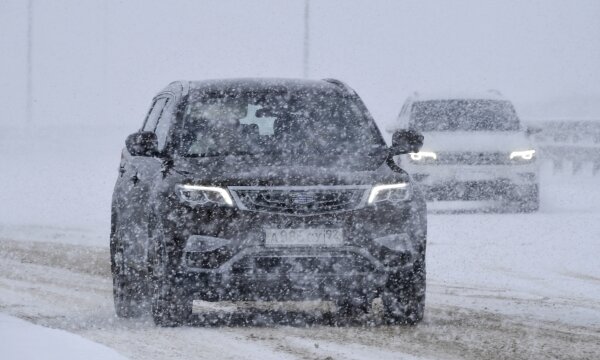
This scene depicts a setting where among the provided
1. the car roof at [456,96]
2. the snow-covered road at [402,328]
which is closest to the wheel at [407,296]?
the snow-covered road at [402,328]

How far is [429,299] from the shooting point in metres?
10.6

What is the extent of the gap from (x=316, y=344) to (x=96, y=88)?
8269 centimetres

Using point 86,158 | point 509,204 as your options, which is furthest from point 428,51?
point 509,204

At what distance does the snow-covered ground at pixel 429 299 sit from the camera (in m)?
7.83

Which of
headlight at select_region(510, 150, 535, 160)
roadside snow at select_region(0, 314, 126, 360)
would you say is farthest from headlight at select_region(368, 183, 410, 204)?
headlight at select_region(510, 150, 535, 160)

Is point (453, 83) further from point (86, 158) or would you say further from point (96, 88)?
point (86, 158)

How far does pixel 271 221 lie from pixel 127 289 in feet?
5.71

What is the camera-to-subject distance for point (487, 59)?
82.0 m

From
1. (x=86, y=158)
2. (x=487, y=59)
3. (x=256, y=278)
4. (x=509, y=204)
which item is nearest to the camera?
(x=256, y=278)

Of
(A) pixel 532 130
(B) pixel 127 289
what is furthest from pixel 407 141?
(A) pixel 532 130

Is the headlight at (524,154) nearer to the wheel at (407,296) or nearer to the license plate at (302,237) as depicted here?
the wheel at (407,296)

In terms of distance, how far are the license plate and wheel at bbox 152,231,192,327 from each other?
0.61 metres

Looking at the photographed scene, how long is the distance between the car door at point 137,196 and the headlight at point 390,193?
1424 millimetres

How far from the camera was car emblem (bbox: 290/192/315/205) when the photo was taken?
8.63 metres
